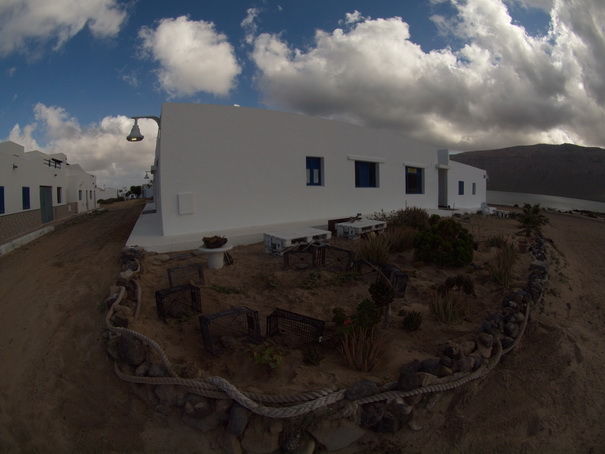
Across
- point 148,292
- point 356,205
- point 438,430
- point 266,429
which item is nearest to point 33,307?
point 148,292

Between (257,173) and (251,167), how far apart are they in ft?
0.76

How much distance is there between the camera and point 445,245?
6.14m

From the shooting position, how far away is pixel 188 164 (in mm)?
8188

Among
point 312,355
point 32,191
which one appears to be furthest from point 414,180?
point 32,191

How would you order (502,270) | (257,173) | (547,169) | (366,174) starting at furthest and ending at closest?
(547,169), (366,174), (257,173), (502,270)

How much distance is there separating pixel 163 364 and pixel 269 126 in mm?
7473

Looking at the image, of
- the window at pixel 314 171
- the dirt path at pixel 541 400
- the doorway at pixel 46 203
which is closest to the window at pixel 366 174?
the window at pixel 314 171

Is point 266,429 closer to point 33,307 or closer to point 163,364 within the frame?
→ point 163,364

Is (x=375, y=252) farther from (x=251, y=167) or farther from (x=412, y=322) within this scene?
(x=251, y=167)

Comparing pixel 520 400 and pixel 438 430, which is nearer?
pixel 438 430

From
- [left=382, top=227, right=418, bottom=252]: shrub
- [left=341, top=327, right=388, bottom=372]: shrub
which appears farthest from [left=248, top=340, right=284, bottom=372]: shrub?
[left=382, top=227, right=418, bottom=252]: shrub

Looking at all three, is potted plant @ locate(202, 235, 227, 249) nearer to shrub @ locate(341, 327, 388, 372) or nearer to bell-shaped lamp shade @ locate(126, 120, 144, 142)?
shrub @ locate(341, 327, 388, 372)

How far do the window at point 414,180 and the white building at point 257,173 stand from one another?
95cm

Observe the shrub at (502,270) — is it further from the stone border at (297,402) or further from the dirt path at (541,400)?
the stone border at (297,402)
